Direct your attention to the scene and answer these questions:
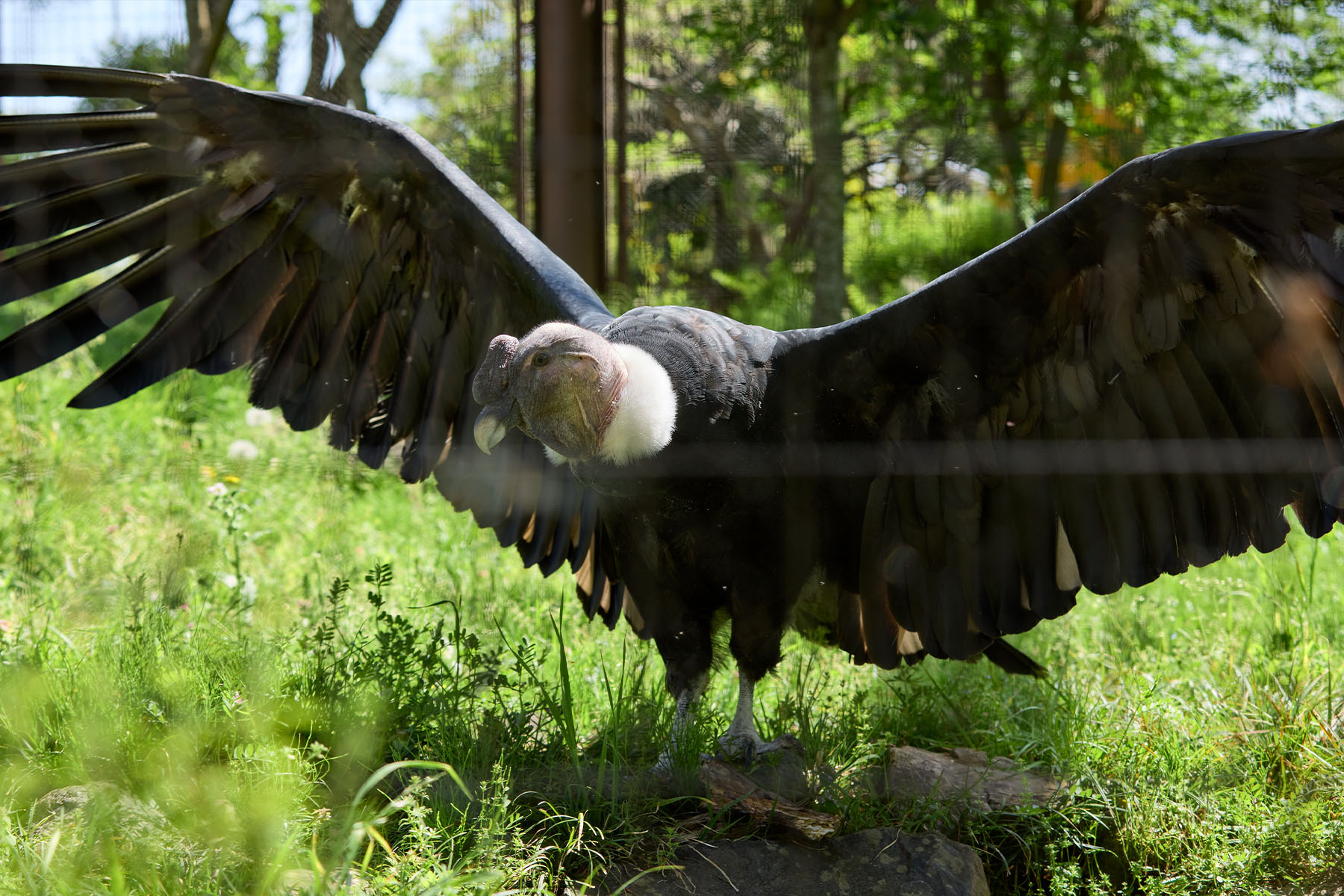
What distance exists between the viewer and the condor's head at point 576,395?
230 centimetres

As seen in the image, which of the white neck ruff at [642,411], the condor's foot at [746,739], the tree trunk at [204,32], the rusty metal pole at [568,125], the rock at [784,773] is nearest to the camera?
the white neck ruff at [642,411]

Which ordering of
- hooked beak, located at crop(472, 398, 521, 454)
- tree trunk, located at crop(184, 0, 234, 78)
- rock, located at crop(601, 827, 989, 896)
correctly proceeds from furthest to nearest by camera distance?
1. tree trunk, located at crop(184, 0, 234, 78)
2. hooked beak, located at crop(472, 398, 521, 454)
3. rock, located at crop(601, 827, 989, 896)

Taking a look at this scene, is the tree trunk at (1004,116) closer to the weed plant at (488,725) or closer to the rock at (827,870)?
the weed plant at (488,725)

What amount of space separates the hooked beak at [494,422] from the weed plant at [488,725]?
432 mm

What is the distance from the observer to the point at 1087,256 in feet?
6.98

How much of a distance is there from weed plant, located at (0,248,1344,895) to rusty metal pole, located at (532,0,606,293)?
1.23 metres

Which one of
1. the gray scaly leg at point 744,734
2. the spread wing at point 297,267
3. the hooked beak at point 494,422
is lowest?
the gray scaly leg at point 744,734

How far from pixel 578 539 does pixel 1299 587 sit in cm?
A: 229

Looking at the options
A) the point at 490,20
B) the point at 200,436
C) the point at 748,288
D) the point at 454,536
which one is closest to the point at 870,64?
the point at 748,288

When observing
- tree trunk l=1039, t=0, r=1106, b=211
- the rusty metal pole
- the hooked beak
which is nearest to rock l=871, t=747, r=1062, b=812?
the hooked beak

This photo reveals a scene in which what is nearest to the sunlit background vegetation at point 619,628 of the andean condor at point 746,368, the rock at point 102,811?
the rock at point 102,811

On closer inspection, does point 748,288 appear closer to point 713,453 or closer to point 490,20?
point 490,20

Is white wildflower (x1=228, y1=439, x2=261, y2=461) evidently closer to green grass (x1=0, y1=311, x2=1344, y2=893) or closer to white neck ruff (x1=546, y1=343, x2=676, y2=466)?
green grass (x1=0, y1=311, x2=1344, y2=893)

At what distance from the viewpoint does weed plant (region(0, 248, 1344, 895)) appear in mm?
1995
